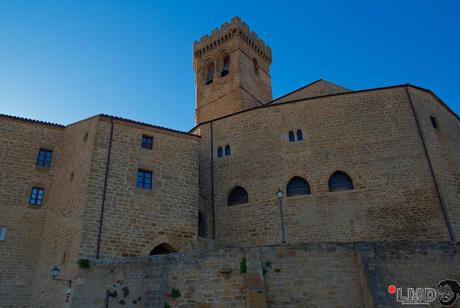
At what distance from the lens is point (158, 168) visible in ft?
59.5

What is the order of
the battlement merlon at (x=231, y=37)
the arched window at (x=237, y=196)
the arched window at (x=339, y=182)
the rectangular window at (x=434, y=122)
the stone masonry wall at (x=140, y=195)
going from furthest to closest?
the battlement merlon at (x=231, y=37)
the arched window at (x=237, y=196)
the rectangular window at (x=434, y=122)
the arched window at (x=339, y=182)
the stone masonry wall at (x=140, y=195)

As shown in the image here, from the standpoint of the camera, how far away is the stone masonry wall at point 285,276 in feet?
39.0

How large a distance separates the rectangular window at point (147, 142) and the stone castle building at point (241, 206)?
104 mm

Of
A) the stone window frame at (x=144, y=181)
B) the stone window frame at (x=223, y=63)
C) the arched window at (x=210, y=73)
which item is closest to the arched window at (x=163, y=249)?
the stone window frame at (x=144, y=181)

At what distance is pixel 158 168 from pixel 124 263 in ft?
17.9

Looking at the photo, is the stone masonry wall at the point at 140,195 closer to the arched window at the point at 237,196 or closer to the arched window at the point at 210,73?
the arched window at the point at 237,196

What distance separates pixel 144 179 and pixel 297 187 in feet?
24.7

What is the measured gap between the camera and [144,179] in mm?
17672

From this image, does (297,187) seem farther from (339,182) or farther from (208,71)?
(208,71)

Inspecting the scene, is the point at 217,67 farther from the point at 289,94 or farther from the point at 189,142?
the point at 189,142

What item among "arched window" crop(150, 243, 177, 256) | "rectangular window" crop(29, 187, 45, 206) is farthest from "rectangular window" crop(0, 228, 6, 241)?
"arched window" crop(150, 243, 177, 256)

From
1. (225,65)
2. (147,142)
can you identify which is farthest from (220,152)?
(225,65)

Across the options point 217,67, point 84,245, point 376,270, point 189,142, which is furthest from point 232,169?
point 217,67

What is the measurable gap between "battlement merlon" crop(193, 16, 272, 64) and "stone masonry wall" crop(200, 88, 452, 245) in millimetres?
14343
